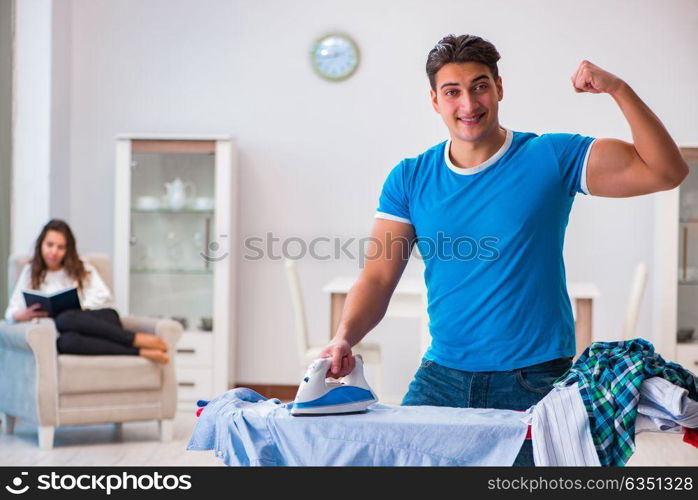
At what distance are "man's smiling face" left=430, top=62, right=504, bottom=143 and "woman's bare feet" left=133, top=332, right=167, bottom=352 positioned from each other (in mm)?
2813

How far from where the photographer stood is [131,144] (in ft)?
16.9

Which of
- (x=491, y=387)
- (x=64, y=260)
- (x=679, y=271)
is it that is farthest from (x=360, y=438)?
(x=679, y=271)

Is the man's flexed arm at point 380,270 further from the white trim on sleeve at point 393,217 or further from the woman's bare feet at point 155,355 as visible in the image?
the woman's bare feet at point 155,355

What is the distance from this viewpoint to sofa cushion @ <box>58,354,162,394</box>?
159 inches

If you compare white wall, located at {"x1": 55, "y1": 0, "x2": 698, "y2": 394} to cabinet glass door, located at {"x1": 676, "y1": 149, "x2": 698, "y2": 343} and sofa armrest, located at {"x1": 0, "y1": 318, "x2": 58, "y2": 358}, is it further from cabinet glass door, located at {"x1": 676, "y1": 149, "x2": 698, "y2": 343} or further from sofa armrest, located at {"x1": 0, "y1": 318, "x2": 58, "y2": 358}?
sofa armrest, located at {"x1": 0, "y1": 318, "x2": 58, "y2": 358}

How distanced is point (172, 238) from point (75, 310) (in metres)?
1.09

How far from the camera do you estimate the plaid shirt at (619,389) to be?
1421 mm

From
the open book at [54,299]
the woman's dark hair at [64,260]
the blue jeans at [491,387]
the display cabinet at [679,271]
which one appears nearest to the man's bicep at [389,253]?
the blue jeans at [491,387]

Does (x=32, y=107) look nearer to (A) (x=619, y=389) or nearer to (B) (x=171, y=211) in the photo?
(B) (x=171, y=211)

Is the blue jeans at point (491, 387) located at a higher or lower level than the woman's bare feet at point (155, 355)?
higher

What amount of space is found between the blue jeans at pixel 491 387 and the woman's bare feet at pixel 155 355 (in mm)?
2640

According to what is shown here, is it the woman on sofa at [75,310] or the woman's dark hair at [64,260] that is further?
the woman's dark hair at [64,260]
